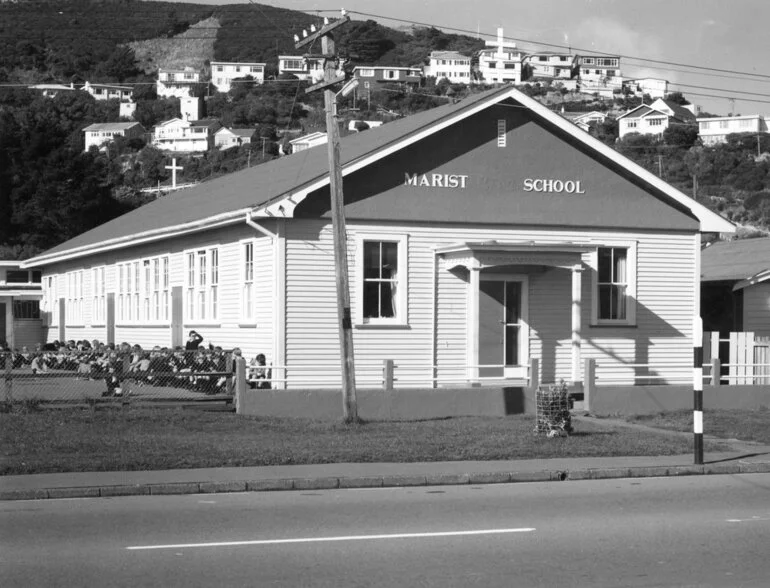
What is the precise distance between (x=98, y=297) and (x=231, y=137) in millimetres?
132159

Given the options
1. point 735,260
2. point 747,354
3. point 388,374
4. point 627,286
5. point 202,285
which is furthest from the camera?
point 735,260

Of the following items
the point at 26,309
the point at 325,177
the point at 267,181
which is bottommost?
the point at 26,309

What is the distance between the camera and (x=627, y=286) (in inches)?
1160

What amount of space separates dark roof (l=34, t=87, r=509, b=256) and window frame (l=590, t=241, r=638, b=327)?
177 inches

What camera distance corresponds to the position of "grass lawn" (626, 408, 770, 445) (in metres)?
22.6

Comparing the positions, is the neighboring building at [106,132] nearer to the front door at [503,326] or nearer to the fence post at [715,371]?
the front door at [503,326]

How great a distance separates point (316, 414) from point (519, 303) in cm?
659

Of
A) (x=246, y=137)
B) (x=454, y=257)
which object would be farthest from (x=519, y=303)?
(x=246, y=137)

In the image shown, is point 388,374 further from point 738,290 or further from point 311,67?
point 311,67

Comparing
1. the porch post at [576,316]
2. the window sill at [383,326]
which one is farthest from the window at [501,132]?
the window sill at [383,326]

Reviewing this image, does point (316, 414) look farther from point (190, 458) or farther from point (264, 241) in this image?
point (190, 458)

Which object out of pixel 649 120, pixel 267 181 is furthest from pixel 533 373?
pixel 649 120

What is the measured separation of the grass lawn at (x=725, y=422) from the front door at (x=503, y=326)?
3.72 m

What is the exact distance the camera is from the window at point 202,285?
3050 cm
